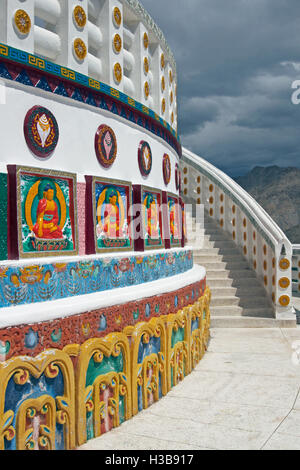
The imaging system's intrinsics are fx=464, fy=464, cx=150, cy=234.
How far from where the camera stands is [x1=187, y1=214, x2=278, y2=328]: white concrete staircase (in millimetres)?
8336

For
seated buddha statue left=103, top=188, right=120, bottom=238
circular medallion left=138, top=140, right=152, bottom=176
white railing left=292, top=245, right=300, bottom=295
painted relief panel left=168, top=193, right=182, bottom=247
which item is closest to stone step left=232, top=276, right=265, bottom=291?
painted relief panel left=168, top=193, right=182, bottom=247

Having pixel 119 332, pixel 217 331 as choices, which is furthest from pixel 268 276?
pixel 119 332

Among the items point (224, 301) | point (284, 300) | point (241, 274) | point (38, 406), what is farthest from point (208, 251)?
point (38, 406)

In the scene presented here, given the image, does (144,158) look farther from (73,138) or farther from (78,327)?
(78,327)

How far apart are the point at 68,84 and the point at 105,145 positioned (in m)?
0.73

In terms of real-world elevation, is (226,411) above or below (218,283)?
below

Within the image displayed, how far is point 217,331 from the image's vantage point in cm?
802

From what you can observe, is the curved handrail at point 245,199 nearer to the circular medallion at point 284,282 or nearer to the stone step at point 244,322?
the circular medallion at point 284,282

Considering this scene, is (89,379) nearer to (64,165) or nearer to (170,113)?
(64,165)

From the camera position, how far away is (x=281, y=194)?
30.1 m

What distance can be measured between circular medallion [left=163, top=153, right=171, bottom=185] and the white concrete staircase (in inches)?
127

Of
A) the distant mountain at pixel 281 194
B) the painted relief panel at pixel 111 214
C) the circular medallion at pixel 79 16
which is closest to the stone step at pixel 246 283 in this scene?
the painted relief panel at pixel 111 214

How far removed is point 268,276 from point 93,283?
555 cm

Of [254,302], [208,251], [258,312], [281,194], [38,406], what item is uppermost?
[281,194]
